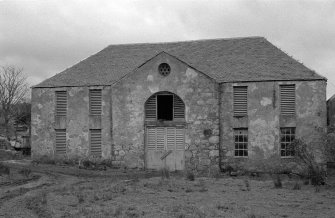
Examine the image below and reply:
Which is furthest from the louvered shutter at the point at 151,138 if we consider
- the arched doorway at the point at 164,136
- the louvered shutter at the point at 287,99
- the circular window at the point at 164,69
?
the louvered shutter at the point at 287,99

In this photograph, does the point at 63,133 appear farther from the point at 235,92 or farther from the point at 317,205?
the point at 317,205

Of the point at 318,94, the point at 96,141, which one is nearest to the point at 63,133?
the point at 96,141

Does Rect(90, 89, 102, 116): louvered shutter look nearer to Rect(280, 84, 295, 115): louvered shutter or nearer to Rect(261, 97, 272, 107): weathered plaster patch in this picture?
Rect(261, 97, 272, 107): weathered plaster patch

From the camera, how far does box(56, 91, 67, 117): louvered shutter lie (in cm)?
2567

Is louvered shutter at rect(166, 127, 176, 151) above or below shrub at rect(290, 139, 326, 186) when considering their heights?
above

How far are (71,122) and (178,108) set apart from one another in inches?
257

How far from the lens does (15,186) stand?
1661 centimetres

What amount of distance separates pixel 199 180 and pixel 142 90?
22.5 feet

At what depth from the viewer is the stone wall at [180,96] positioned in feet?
75.3

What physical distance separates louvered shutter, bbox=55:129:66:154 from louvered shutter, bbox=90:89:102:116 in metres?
2.23

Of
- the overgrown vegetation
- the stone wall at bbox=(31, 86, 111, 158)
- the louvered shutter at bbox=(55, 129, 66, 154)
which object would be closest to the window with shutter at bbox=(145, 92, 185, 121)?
the stone wall at bbox=(31, 86, 111, 158)

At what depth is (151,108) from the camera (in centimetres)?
2414

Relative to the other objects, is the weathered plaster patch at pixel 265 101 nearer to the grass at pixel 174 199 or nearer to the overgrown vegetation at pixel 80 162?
the grass at pixel 174 199

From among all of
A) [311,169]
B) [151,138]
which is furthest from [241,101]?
[311,169]
